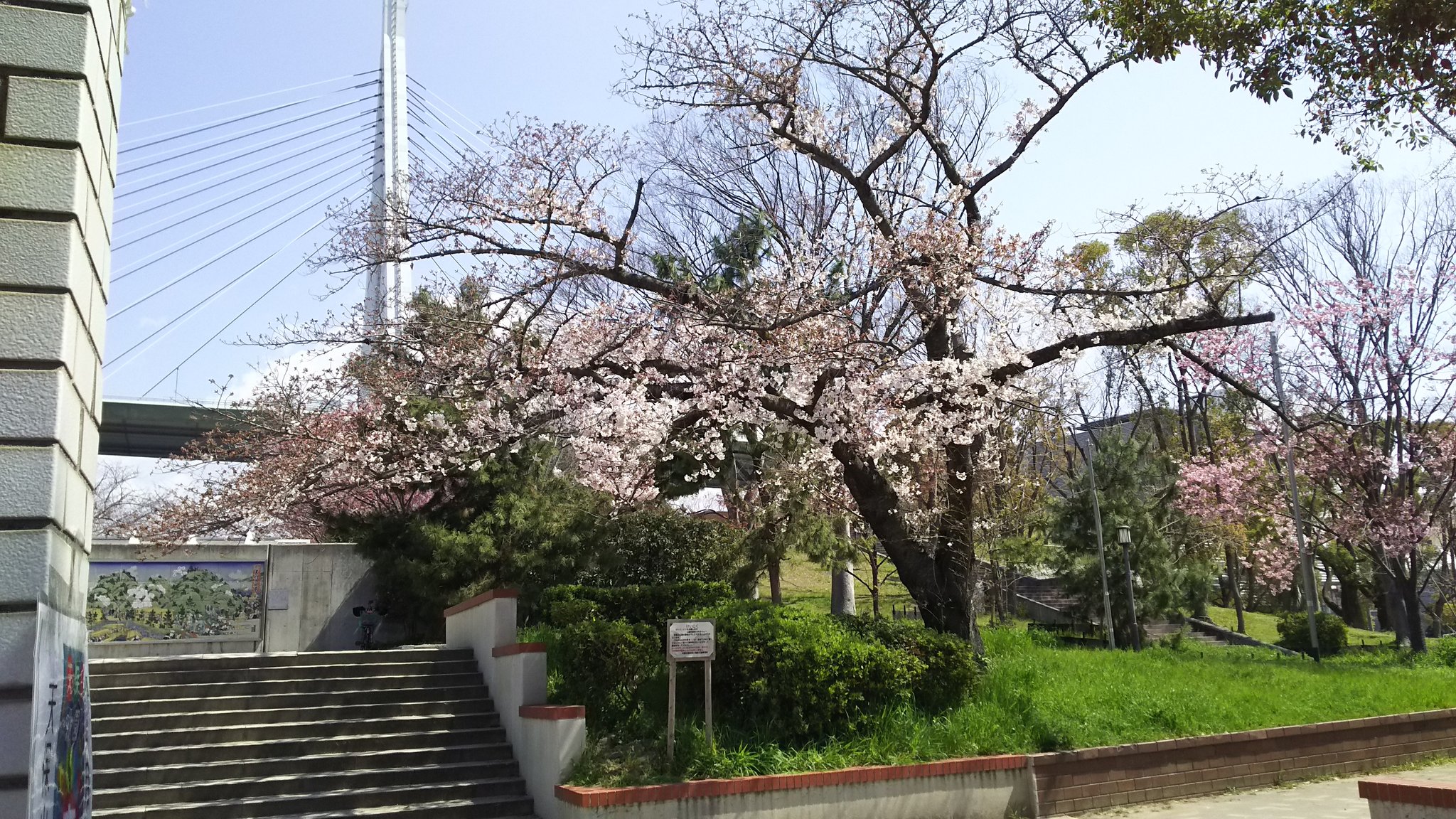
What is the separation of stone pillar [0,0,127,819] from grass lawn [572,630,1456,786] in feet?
17.4

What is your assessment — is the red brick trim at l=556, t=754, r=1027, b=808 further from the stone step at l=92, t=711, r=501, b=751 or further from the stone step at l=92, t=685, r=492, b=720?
the stone step at l=92, t=685, r=492, b=720

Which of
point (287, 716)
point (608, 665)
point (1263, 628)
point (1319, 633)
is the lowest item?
point (1263, 628)

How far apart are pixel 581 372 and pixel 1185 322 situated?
6458 mm

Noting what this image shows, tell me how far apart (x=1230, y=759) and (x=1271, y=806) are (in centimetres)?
81

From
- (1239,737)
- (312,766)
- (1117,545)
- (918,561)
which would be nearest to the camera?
(312,766)

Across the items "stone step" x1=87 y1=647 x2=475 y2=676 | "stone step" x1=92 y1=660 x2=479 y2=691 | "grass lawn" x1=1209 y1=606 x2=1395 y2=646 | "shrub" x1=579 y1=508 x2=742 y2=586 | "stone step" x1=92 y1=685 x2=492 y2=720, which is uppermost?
"shrub" x1=579 y1=508 x2=742 y2=586

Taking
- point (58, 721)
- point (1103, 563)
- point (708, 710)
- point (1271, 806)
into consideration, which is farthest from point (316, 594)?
point (1103, 563)

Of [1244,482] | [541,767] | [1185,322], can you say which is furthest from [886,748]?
[1244,482]

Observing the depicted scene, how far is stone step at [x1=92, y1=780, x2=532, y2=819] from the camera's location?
8.40 metres

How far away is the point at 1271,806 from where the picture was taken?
9.82 meters

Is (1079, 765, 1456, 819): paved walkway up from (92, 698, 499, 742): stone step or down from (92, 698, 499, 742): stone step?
down

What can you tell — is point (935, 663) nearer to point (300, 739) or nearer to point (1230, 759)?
point (1230, 759)

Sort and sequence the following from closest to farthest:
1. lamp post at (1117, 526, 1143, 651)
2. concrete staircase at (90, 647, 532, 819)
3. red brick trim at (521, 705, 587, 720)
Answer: red brick trim at (521, 705, 587, 720) < concrete staircase at (90, 647, 532, 819) < lamp post at (1117, 526, 1143, 651)

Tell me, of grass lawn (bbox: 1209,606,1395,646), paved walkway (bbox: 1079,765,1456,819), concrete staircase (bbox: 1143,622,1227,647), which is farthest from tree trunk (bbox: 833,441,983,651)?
grass lawn (bbox: 1209,606,1395,646)
